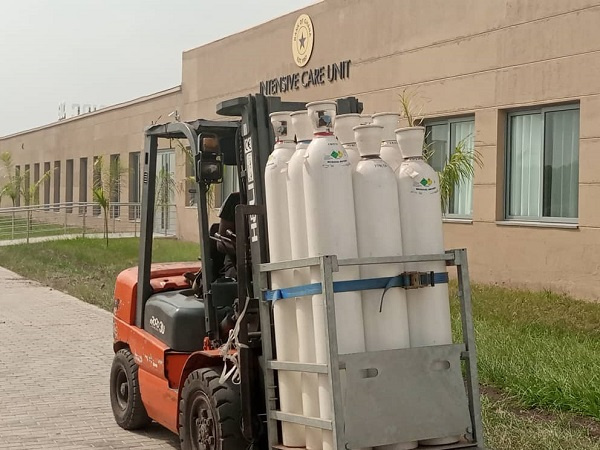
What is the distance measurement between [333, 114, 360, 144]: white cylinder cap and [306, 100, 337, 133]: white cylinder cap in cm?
18

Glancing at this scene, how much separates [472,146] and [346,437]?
494 inches

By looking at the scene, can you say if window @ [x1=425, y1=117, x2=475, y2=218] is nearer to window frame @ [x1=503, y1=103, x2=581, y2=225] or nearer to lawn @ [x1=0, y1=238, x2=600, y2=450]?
window frame @ [x1=503, y1=103, x2=581, y2=225]

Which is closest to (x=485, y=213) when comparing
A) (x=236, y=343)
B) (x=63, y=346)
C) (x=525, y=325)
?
(x=525, y=325)

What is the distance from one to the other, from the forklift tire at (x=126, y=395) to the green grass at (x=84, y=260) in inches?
324

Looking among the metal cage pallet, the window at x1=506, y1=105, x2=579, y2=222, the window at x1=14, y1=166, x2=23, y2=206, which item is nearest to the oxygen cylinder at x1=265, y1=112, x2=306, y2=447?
the metal cage pallet

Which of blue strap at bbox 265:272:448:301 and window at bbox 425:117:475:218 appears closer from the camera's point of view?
blue strap at bbox 265:272:448:301

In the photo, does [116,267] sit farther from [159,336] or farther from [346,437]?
[346,437]

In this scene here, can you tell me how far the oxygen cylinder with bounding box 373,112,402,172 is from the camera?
17.4 feet

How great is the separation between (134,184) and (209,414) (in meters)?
32.6

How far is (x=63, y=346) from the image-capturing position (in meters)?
12.6

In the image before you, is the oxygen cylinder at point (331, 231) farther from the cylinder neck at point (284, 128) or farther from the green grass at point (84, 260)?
the green grass at point (84, 260)

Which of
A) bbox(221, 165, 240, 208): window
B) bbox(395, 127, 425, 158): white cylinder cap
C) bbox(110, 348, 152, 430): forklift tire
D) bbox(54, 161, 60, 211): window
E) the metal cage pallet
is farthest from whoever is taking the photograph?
bbox(54, 161, 60, 211): window

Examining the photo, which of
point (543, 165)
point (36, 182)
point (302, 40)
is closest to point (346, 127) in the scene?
point (543, 165)

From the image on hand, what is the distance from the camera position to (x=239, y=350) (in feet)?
18.8
